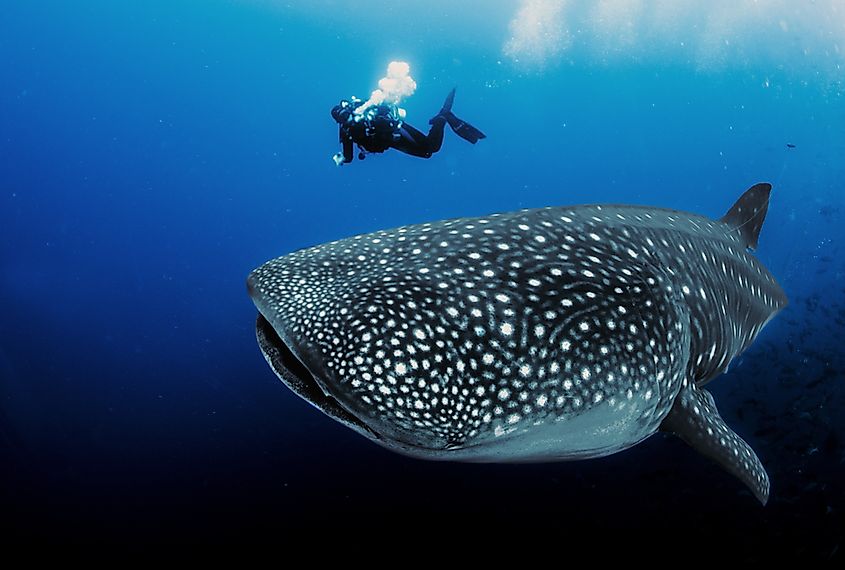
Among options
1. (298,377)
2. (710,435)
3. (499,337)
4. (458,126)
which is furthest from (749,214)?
(458,126)

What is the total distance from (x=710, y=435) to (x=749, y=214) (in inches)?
108

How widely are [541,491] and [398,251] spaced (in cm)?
671

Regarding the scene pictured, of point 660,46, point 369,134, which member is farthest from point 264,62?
point 369,134

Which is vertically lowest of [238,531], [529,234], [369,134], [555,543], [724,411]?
[238,531]

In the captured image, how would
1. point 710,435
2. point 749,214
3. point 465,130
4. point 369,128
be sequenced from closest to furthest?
point 710,435 < point 749,214 < point 369,128 < point 465,130

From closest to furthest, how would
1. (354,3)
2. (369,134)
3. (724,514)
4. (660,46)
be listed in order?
(724,514), (369,134), (354,3), (660,46)

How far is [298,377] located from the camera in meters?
2.09

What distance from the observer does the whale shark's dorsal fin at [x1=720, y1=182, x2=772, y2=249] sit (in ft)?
15.3

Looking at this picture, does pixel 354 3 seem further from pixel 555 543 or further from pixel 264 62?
pixel 555 543

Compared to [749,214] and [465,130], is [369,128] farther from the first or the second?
[749,214]

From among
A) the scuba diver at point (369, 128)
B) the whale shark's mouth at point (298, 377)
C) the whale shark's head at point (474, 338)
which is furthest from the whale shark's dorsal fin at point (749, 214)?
the scuba diver at point (369, 128)

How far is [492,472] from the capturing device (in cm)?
838

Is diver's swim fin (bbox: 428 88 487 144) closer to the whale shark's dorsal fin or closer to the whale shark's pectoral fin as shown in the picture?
the whale shark's dorsal fin

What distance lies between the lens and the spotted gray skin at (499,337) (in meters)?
1.88
